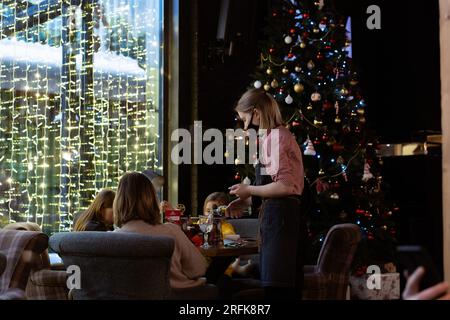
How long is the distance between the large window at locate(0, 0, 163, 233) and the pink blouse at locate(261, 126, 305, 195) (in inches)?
111

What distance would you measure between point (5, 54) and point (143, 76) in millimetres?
1489

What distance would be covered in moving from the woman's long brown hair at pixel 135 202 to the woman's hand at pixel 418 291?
7.24ft

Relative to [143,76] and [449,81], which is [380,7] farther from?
→ [449,81]

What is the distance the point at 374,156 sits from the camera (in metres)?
6.67

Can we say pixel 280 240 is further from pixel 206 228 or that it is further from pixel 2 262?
pixel 2 262

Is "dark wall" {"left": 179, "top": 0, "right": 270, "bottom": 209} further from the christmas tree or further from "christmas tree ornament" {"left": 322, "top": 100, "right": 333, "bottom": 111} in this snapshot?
"christmas tree ornament" {"left": 322, "top": 100, "right": 333, "bottom": 111}

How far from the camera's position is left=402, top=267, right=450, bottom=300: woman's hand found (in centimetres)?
113

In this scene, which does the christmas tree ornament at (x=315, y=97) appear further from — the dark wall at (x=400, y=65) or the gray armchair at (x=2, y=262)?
the gray armchair at (x=2, y=262)

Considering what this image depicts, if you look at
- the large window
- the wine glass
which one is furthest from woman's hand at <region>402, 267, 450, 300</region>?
the large window

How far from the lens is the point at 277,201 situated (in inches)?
136

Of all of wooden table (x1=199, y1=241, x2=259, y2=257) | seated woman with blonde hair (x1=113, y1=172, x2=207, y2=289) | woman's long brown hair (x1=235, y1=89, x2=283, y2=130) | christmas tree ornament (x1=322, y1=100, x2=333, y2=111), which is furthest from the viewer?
christmas tree ornament (x1=322, y1=100, x2=333, y2=111)

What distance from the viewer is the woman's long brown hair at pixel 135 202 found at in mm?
3295

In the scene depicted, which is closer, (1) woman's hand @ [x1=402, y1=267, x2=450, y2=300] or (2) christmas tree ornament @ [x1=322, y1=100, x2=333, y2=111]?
(1) woman's hand @ [x1=402, y1=267, x2=450, y2=300]

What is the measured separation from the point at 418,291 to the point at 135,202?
2.26 metres
